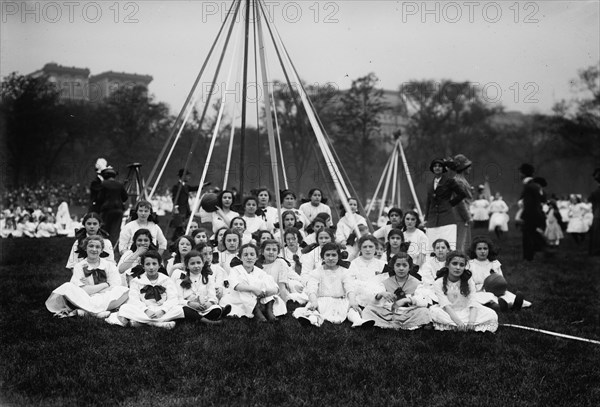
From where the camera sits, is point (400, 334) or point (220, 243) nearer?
point (400, 334)

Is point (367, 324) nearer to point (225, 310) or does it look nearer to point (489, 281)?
point (225, 310)

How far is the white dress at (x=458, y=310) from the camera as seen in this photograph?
17.5 ft

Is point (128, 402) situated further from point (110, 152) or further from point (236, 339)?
point (110, 152)

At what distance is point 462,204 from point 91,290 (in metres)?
4.62

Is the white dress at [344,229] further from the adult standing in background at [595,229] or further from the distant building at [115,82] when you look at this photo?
the distant building at [115,82]

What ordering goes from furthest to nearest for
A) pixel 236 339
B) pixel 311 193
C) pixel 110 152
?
pixel 110 152
pixel 311 193
pixel 236 339

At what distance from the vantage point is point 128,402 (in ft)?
11.2

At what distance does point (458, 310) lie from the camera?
5.59m

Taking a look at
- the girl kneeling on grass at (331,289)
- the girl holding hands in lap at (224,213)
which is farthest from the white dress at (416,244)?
the girl holding hands in lap at (224,213)

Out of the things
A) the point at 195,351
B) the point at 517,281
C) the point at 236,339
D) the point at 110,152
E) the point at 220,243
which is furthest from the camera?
the point at 110,152

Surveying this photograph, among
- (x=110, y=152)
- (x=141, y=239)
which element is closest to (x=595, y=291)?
(x=141, y=239)

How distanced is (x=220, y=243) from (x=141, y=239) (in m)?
0.86

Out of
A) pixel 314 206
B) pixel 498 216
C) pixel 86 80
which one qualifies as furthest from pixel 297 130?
pixel 314 206

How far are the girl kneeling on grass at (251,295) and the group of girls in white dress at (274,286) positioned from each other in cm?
1
